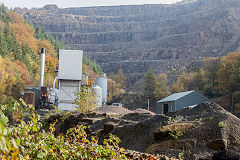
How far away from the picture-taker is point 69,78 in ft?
85.4

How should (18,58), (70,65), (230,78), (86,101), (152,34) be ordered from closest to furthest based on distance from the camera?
(86,101) < (70,65) < (230,78) < (18,58) < (152,34)

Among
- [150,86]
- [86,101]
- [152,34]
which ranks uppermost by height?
[152,34]

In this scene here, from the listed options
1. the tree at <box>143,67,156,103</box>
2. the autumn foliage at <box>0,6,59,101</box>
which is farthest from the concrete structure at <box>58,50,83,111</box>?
the tree at <box>143,67,156,103</box>

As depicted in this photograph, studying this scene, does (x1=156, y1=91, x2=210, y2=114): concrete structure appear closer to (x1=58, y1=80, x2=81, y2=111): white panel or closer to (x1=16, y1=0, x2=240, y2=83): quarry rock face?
(x1=58, y1=80, x2=81, y2=111): white panel

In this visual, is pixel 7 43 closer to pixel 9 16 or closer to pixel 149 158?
pixel 9 16

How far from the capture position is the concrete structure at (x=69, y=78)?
25906 mm

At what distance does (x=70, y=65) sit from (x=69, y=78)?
1147 mm

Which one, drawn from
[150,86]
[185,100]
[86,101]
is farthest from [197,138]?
[150,86]

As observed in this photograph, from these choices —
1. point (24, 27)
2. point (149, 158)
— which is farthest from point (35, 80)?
point (149, 158)

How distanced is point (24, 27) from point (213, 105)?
81.0 metres

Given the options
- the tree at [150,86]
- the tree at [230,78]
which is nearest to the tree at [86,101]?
the tree at [230,78]

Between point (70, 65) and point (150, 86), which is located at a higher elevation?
point (70, 65)

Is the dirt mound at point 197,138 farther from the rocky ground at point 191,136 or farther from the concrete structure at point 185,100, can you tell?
the concrete structure at point 185,100

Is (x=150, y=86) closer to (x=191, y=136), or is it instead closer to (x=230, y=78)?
(x=230, y=78)
